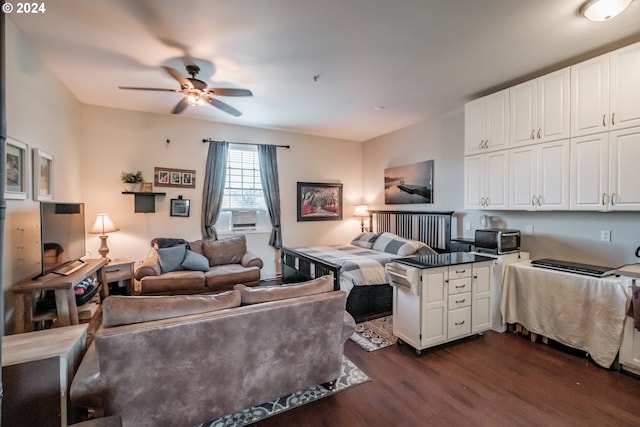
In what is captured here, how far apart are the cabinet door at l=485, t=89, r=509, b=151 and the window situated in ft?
12.2

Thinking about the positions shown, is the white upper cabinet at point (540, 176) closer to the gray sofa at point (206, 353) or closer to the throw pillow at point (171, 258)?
the gray sofa at point (206, 353)

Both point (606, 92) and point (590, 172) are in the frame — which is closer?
point (606, 92)

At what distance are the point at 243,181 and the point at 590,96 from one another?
475 centimetres

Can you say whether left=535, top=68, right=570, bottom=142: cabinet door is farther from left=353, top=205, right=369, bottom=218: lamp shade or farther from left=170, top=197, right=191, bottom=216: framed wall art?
left=170, top=197, right=191, bottom=216: framed wall art

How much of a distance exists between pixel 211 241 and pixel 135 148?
73.1 inches

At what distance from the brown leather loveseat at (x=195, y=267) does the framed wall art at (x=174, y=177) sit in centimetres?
92

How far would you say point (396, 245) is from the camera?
14.8ft

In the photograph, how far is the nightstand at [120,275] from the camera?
3.78 meters

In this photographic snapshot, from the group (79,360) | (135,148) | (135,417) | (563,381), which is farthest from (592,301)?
(135,148)

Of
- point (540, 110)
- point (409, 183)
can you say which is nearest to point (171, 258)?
point (409, 183)

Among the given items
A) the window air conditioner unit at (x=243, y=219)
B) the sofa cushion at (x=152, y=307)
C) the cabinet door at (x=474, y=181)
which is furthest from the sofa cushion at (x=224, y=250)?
the cabinet door at (x=474, y=181)

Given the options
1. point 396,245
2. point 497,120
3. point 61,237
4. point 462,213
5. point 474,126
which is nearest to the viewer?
point 61,237

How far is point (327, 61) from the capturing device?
115 inches

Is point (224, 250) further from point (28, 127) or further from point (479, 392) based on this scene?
point (479, 392)
